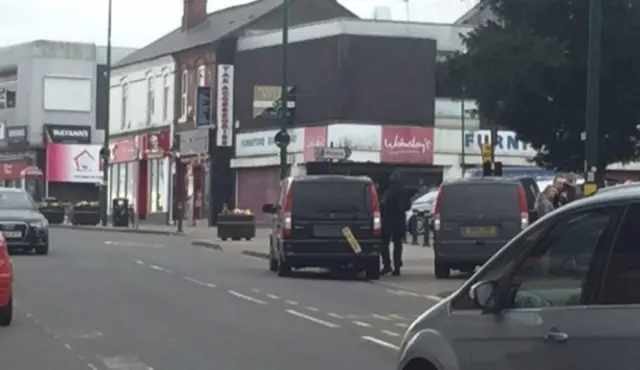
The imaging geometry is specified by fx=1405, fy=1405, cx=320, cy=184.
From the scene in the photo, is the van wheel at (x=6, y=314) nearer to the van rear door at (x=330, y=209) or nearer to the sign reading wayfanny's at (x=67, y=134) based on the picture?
the van rear door at (x=330, y=209)

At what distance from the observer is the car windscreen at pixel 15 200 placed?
30487mm

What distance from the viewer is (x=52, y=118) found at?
82125 mm

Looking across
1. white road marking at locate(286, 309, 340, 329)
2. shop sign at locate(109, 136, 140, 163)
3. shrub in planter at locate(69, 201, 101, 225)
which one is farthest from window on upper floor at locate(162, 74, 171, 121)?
white road marking at locate(286, 309, 340, 329)

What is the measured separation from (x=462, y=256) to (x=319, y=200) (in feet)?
8.70

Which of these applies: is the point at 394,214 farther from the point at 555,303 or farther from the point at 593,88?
the point at 555,303

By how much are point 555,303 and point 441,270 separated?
59.4ft

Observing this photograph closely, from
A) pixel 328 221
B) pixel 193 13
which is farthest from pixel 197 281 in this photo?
pixel 193 13

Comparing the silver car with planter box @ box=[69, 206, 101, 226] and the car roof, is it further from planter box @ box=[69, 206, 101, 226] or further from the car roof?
planter box @ box=[69, 206, 101, 226]

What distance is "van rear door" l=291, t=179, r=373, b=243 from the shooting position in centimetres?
2422

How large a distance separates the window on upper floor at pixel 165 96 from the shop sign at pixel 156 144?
2.45 feet

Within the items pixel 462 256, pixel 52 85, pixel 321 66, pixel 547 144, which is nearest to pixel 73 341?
pixel 462 256

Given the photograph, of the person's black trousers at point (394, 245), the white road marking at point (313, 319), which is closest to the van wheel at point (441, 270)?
the person's black trousers at point (394, 245)

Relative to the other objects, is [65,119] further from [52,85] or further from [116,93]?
[116,93]

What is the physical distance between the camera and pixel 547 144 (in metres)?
28.3
